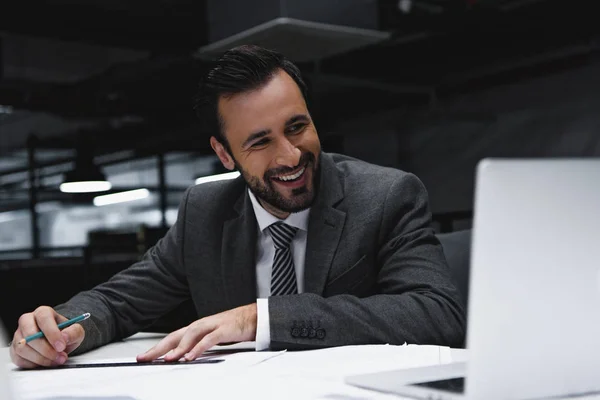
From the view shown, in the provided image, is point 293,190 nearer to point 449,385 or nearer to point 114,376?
point 114,376

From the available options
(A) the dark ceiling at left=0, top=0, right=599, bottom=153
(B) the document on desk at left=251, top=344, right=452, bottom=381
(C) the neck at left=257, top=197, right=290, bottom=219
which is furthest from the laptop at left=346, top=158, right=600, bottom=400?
(A) the dark ceiling at left=0, top=0, right=599, bottom=153

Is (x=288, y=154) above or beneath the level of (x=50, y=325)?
above

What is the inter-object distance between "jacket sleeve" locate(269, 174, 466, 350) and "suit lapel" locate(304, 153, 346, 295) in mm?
130

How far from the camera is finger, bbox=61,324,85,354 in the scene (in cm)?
162

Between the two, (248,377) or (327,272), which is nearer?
(248,377)

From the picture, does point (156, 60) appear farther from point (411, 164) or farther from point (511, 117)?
point (511, 117)

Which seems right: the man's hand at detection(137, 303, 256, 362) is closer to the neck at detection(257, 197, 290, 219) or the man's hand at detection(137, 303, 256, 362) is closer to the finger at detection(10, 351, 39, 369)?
the finger at detection(10, 351, 39, 369)

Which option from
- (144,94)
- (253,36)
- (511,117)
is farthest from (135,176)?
(511,117)

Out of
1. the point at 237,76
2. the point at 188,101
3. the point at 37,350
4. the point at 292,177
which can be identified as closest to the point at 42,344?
the point at 37,350

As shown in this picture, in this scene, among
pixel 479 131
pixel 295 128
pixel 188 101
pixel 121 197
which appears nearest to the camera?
pixel 295 128

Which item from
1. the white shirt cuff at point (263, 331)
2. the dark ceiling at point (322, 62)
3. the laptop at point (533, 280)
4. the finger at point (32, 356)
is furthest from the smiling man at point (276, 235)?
the dark ceiling at point (322, 62)

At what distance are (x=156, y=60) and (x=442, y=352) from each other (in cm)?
354

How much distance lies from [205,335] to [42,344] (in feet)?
1.20

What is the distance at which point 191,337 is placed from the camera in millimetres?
1416
